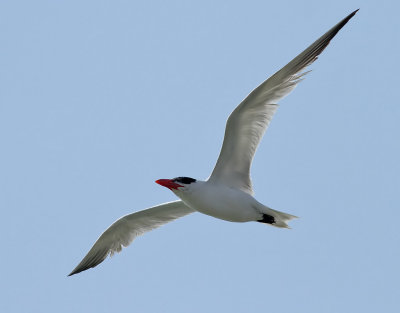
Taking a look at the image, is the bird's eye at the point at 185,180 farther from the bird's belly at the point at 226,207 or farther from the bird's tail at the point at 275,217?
the bird's tail at the point at 275,217

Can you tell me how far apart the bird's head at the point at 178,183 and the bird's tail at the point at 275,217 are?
3.78ft

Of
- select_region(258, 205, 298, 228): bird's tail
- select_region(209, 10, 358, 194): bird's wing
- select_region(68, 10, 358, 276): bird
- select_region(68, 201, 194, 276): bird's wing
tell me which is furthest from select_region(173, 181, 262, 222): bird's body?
select_region(68, 201, 194, 276): bird's wing

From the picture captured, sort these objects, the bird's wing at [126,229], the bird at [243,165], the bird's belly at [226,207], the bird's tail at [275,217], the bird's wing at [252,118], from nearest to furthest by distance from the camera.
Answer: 1. the bird's wing at [252,118]
2. the bird at [243,165]
3. the bird's belly at [226,207]
4. the bird's tail at [275,217]
5. the bird's wing at [126,229]

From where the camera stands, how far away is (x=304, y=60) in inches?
400

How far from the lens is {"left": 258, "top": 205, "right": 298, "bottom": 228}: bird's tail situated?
1104 centimetres

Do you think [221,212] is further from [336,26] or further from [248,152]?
[336,26]

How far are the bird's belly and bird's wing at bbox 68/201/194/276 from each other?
4.80ft

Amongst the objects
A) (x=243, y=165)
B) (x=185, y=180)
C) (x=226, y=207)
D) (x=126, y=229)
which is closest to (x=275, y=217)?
(x=226, y=207)

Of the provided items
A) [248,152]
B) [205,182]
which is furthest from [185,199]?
[248,152]

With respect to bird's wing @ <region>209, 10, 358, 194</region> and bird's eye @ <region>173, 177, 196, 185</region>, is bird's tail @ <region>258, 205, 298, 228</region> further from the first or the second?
bird's eye @ <region>173, 177, 196, 185</region>

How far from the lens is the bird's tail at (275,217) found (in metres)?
11.0

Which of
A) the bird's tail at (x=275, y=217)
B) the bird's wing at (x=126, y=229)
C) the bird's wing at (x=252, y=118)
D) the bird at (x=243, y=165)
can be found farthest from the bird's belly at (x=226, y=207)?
the bird's wing at (x=126, y=229)

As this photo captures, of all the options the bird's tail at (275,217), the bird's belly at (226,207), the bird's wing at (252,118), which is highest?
the bird's wing at (252,118)

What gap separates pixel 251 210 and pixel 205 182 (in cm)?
81
